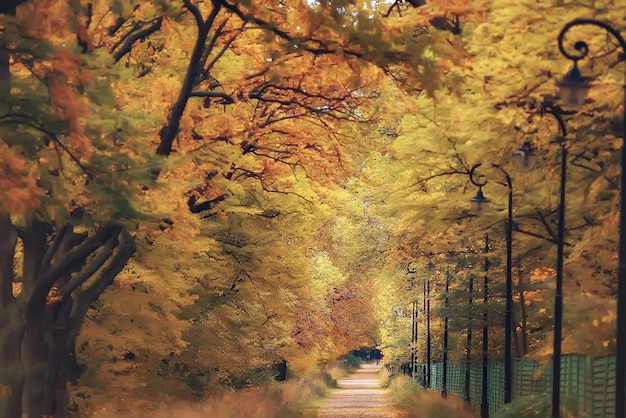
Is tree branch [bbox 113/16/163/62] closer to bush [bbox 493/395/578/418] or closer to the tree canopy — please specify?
the tree canopy

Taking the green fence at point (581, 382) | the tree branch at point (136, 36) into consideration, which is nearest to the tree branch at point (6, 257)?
the tree branch at point (136, 36)

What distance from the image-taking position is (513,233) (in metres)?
28.8

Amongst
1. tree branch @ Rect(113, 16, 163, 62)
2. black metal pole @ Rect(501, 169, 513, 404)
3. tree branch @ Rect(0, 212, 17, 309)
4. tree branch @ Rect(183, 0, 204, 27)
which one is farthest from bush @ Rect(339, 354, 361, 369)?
tree branch @ Rect(183, 0, 204, 27)

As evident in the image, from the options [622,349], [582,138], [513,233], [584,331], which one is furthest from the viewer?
[513,233]

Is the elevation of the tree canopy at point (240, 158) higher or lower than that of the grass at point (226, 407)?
higher

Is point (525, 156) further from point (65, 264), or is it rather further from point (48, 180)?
point (48, 180)

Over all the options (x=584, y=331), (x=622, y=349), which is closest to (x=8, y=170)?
(x=622, y=349)

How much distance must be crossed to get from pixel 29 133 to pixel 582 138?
900 cm

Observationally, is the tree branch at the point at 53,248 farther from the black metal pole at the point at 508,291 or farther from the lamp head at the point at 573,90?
the lamp head at the point at 573,90

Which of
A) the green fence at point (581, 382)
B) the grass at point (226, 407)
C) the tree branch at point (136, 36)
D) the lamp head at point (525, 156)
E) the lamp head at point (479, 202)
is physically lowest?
the grass at point (226, 407)

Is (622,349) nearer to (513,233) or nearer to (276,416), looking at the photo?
(513,233)

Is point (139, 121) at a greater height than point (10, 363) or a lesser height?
greater

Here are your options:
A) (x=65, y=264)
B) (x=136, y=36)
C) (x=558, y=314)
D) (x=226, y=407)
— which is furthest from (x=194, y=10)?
(x=226, y=407)

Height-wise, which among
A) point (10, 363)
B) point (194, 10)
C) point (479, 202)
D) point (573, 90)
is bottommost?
point (10, 363)
